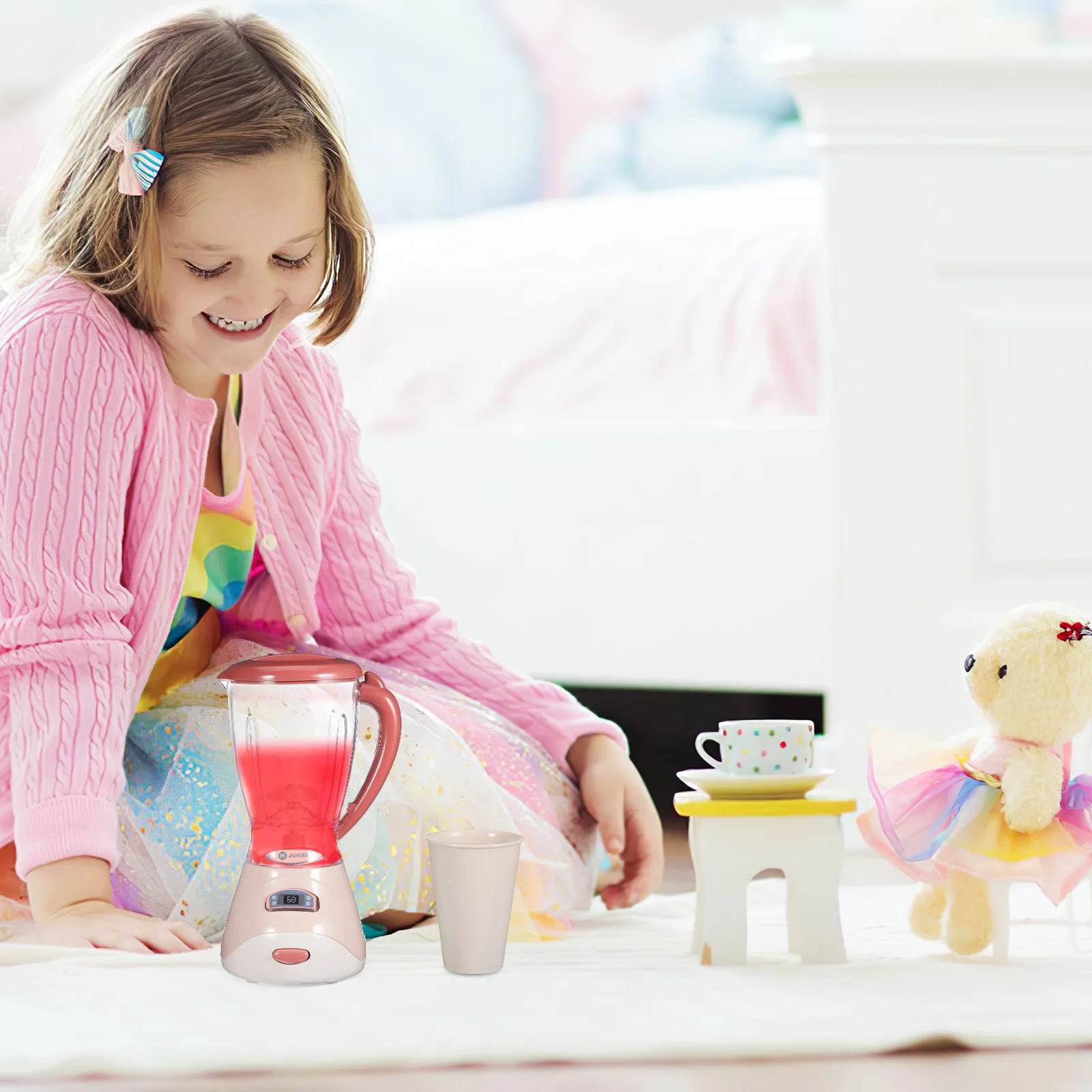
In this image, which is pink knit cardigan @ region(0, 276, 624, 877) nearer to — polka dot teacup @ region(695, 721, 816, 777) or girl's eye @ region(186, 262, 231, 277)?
girl's eye @ region(186, 262, 231, 277)

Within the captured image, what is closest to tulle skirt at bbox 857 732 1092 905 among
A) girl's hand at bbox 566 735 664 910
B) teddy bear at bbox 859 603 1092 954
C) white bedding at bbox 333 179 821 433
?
teddy bear at bbox 859 603 1092 954

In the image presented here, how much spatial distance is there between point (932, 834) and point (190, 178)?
23.1 inches

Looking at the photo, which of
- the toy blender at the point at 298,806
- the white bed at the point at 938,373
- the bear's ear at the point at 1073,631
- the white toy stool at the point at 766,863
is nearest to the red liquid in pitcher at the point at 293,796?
the toy blender at the point at 298,806

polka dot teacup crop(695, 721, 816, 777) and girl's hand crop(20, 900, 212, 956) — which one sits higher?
polka dot teacup crop(695, 721, 816, 777)

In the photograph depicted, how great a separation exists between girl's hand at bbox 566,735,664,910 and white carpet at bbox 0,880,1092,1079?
135mm

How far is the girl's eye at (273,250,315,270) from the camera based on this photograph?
37.9 inches

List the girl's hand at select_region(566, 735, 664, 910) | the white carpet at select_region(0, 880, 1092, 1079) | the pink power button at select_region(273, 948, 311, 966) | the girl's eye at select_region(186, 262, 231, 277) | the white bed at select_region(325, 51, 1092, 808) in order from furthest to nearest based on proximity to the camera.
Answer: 1. the white bed at select_region(325, 51, 1092, 808)
2. the girl's hand at select_region(566, 735, 664, 910)
3. the girl's eye at select_region(186, 262, 231, 277)
4. the pink power button at select_region(273, 948, 311, 966)
5. the white carpet at select_region(0, 880, 1092, 1079)

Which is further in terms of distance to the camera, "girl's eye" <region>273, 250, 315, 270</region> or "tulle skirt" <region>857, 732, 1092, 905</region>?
"girl's eye" <region>273, 250, 315, 270</region>

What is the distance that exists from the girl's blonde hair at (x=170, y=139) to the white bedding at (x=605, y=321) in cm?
60

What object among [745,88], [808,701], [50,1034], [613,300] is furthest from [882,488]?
[745,88]

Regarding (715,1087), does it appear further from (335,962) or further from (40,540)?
(40,540)

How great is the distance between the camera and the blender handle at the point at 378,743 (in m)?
0.89

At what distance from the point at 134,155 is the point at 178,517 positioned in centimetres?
23

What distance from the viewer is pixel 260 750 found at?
0.88 meters
